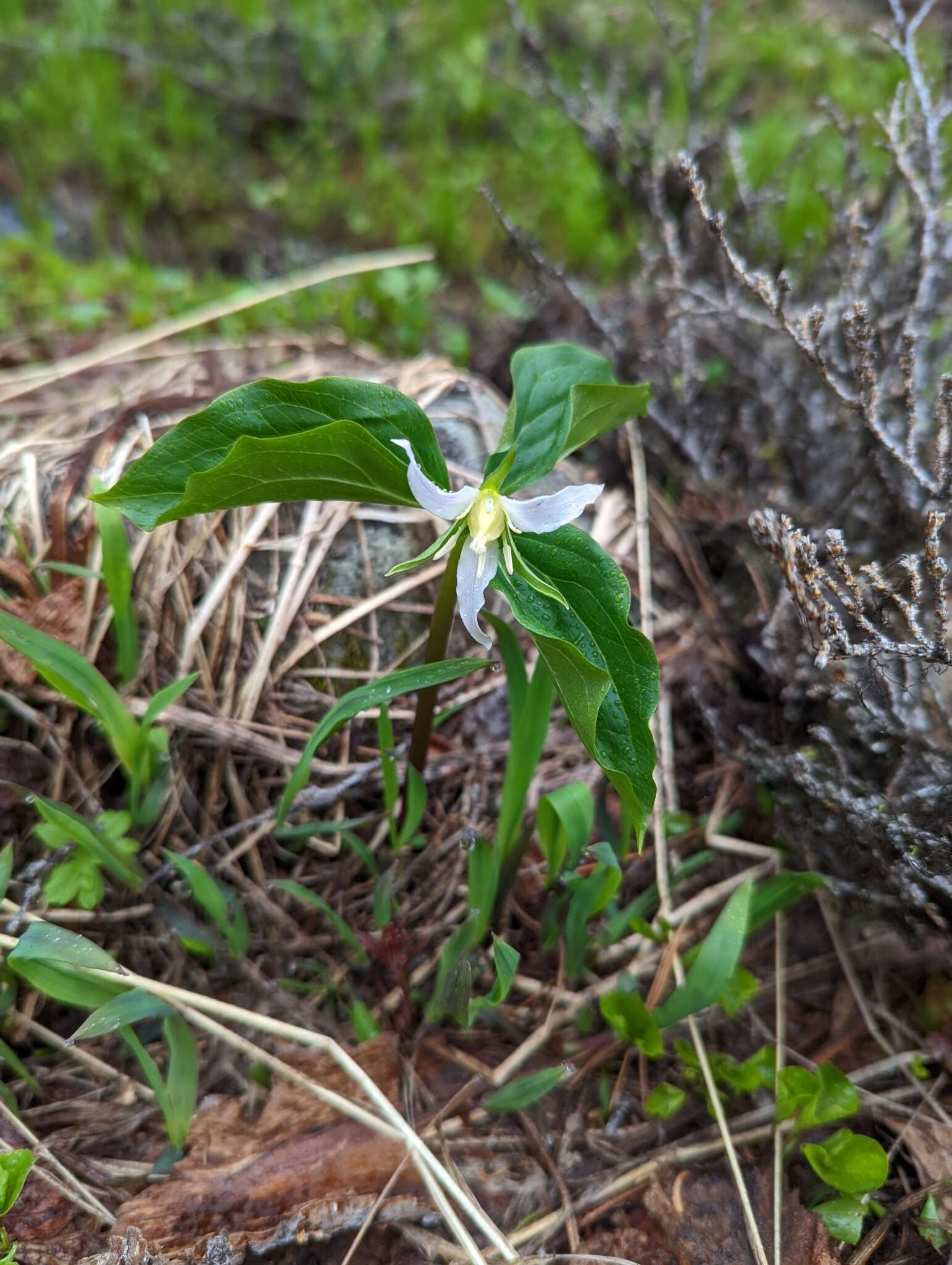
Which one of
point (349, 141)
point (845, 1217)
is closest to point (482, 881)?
point (845, 1217)

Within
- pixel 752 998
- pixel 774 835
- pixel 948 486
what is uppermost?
pixel 948 486

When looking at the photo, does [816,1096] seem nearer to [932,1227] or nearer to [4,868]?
[932,1227]

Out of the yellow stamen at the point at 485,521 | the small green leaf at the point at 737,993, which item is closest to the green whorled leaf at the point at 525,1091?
the small green leaf at the point at 737,993

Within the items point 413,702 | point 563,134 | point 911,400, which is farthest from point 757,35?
point 413,702

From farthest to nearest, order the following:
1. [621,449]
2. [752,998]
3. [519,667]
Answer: [621,449] < [752,998] < [519,667]

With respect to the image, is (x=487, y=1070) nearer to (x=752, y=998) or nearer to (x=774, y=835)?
(x=752, y=998)

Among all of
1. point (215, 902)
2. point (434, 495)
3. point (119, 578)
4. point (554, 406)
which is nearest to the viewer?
point (434, 495)
